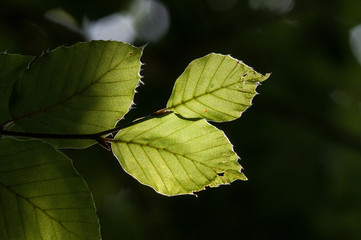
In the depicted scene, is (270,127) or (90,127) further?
(270,127)

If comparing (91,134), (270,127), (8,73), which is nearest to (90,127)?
(91,134)

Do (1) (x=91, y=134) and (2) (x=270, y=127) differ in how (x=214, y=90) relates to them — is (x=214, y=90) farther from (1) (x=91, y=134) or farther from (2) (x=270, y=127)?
(2) (x=270, y=127)

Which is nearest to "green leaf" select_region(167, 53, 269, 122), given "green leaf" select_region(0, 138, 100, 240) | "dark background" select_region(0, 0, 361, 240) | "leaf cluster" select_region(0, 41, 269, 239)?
"leaf cluster" select_region(0, 41, 269, 239)

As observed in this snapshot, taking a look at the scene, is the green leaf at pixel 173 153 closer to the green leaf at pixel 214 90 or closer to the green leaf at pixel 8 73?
the green leaf at pixel 214 90

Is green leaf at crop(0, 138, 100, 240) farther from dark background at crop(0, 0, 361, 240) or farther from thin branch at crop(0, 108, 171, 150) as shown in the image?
dark background at crop(0, 0, 361, 240)

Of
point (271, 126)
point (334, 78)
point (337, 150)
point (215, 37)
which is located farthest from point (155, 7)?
point (337, 150)

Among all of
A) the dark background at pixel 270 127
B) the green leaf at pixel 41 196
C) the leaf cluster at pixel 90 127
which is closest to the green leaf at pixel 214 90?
the leaf cluster at pixel 90 127
